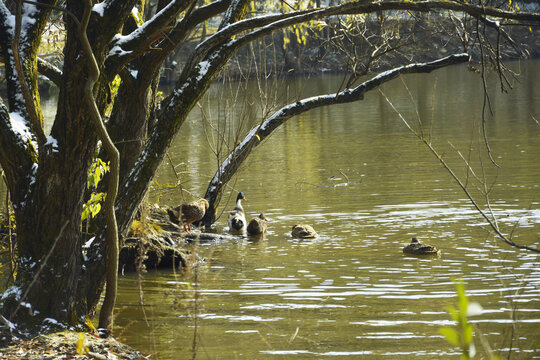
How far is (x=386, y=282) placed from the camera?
986cm

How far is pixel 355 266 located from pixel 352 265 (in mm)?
80

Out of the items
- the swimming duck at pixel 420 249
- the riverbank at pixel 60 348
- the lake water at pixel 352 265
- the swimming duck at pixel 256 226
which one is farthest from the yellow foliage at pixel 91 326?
the swimming duck at pixel 256 226

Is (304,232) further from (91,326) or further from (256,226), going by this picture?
(91,326)

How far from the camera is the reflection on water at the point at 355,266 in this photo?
7477mm

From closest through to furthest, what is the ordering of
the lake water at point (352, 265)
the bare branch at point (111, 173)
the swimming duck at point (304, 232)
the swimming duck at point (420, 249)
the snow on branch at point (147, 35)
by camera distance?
the bare branch at point (111, 173), the snow on branch at point (147, 35), the lake water at point (352, 265), the swimming duck at point (420, 249), the swimming duck at point (304, 232)

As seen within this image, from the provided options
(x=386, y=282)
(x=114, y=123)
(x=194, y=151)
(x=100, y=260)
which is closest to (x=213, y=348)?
(x=100, y=260)

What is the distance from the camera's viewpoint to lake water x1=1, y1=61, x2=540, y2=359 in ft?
24.3

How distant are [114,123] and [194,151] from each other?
718 inches

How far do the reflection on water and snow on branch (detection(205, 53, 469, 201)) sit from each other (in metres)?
1.07

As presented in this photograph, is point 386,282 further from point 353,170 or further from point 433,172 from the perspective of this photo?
point 353,170

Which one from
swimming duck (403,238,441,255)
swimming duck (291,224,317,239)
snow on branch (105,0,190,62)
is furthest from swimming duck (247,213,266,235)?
snow on branch (105,0,190,62)

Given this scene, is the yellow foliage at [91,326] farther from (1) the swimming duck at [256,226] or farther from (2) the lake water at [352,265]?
(1) the swimming duck at [256,226]

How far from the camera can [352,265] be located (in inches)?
429

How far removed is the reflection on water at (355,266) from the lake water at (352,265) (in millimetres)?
30
